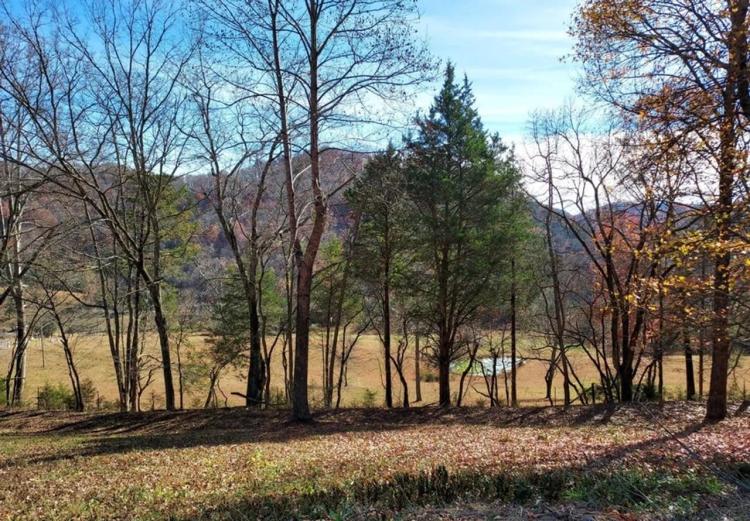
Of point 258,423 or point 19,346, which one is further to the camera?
point 19,346

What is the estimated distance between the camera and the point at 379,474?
18.5ft

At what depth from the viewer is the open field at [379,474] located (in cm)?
413

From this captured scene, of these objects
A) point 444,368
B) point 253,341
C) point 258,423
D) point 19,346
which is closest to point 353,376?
point 444,368

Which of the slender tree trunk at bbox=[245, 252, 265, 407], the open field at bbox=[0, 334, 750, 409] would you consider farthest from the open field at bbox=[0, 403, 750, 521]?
the open field at bbox=[0, 334, 750, 409]

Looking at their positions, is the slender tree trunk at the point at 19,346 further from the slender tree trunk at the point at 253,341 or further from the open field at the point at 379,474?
the open field at the point at 379,474

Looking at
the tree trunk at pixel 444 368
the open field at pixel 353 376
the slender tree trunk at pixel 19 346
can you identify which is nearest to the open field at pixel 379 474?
the tree trunk at pixel 444 368

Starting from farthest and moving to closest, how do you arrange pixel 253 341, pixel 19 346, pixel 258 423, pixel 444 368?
pixel 19 346 < pixel 444 368 < pixel 253 341 < pixel 258 423

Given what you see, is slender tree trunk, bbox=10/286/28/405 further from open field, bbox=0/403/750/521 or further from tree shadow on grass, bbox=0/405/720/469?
open field, bbox=0/403/750/521

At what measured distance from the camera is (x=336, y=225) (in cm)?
2631

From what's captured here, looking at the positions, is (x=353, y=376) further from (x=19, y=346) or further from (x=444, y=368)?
(x=19, y=346)

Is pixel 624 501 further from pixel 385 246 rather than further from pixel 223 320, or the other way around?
pixel 223 320

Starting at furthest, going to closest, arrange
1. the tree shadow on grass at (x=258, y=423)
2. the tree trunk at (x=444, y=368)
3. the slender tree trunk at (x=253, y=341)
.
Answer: the tree trunk at (x=444, y=368), the slender tree trunk at (x=253, y=341), the tree shadow on grass at (x=258, y=423)

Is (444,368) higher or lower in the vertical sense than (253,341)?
lower

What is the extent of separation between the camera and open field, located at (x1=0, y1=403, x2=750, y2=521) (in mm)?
4129
